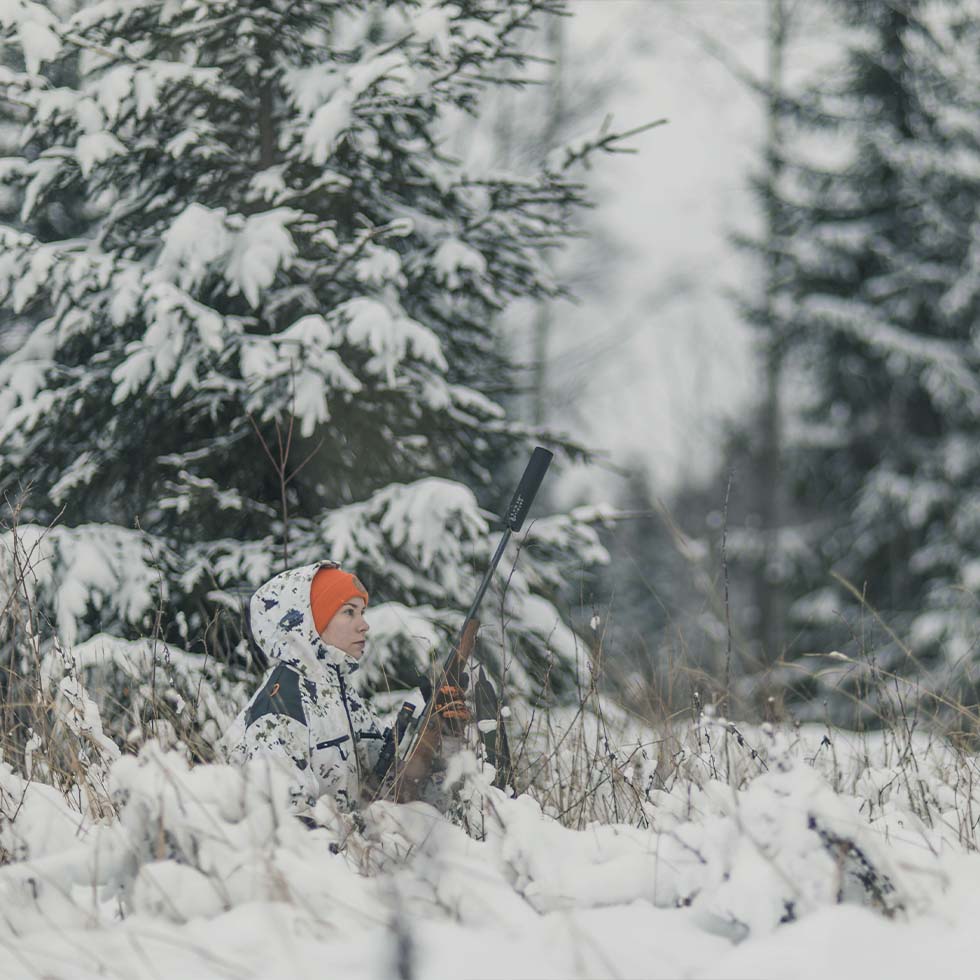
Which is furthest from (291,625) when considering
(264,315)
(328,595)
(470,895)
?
(264,315)

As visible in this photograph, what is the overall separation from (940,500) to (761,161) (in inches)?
186

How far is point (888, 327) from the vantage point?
11.6 meters

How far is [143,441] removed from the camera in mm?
5078

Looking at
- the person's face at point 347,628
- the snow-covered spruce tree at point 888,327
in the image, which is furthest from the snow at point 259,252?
the snow-covered spruce tree at point 888,327

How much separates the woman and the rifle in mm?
87

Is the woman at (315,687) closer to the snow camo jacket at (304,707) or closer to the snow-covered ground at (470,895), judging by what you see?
the snow camo jacket at (304,707)

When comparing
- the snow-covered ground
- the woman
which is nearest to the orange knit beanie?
the woman

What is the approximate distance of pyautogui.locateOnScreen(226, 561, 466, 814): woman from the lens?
3131 mm

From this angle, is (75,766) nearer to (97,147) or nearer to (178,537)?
(178,537)

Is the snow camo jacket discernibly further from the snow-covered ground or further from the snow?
the snow

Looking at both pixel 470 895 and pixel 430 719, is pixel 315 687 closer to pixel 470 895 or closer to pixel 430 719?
pixel 430 719

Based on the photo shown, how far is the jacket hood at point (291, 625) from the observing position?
3238 millimetres

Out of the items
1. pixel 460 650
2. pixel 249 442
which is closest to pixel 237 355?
pixel 249 442

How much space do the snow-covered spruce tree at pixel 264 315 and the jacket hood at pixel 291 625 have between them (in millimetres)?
1168
